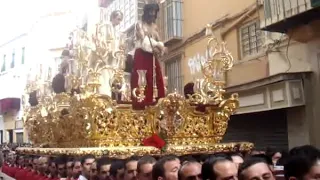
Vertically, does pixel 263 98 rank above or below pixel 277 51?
below

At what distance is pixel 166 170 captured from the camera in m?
2.91

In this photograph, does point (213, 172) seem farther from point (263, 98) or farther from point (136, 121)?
point (263, 98)

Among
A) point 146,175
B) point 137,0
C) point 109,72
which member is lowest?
point 146,175

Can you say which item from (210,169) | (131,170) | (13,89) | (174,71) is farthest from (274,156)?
(13,89)

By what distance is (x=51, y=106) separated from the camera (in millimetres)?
5352

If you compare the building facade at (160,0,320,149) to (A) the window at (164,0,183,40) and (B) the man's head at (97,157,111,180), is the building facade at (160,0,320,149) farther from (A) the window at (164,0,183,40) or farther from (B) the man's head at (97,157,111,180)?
(B) the man's head at (97,157,111,180)

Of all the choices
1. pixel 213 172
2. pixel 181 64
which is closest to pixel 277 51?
pixel 181 64

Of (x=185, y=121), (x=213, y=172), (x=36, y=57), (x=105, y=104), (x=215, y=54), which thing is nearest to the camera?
(x=213, y=172)

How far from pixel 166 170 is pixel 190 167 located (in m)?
0.32

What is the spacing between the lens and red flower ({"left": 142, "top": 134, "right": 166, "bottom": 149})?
4.18 metres

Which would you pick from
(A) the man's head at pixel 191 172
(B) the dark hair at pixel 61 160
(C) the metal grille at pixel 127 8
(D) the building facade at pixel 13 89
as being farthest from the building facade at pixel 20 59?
(A) the man's head at pixel 191 172

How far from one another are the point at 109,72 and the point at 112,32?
446mm

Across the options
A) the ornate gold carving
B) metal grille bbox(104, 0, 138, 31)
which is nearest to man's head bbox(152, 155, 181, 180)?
the ornate gold carving

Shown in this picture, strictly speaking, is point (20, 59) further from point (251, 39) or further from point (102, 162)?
point (102, 162)
